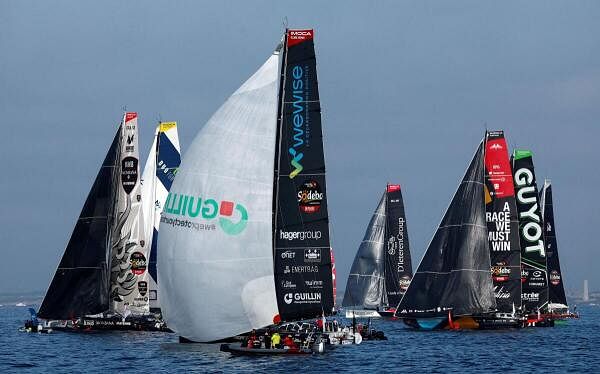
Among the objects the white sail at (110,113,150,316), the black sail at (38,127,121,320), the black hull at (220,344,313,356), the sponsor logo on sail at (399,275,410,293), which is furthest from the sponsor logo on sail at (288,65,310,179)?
the sponsor logo on sail at (399,275,410,293)

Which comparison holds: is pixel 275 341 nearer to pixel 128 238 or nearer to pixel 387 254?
pixel 128 238

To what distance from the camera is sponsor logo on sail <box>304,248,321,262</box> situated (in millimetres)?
49969

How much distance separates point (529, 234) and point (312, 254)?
36.6 metres

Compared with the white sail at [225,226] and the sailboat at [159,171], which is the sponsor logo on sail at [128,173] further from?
the white sail at [225,226]

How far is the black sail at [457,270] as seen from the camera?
7338 cm

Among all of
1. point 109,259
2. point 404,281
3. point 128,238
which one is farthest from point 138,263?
point 404,281

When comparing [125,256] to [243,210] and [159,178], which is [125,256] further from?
[243,210]

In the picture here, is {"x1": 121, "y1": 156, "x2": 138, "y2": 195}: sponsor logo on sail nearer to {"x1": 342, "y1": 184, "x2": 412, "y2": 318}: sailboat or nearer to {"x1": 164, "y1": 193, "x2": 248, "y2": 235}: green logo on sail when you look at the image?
{"x1": 164, "y1": 193, "x2": 248, "y2": 235}: green logo on sail

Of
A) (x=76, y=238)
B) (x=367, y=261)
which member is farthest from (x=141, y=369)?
(x=367, y=261)

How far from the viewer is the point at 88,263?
69625 mm

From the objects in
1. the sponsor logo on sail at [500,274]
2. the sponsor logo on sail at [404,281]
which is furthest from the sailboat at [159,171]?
the sponsor logo on sail at [404,281]

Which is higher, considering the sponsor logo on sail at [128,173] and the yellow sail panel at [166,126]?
the yellow sail panel at [166,126]

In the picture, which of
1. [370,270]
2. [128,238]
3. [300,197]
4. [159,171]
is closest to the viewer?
[300,197]

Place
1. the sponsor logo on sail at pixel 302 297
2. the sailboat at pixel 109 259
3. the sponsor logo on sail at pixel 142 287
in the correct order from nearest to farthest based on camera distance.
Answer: the sponsor logo on sail at pixel 302 297, the sailboat at pixel 109 259, the sponsor logo on sail at pixel 142 287
